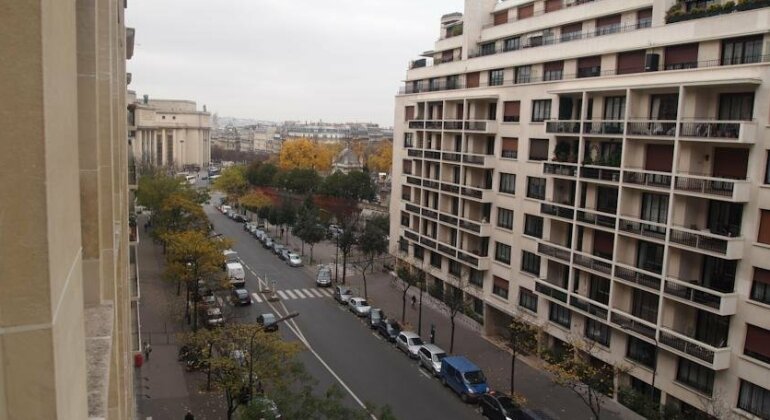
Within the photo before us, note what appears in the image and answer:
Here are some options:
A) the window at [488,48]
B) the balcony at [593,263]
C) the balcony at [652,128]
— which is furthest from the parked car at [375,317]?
the balcony at [652,128]

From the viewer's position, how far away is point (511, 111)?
124ft

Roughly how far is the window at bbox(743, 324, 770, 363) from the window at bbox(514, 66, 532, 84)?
1924cm

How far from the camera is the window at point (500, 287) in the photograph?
1508 inches

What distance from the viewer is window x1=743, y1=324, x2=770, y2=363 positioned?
901 inches

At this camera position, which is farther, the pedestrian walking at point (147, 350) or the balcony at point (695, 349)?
the pedestrian walking at point (147, 350)

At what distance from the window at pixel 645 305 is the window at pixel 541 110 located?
11.3 meters

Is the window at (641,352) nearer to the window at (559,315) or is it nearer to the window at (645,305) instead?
the window at (645,305)

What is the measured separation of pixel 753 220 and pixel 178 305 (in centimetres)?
3524

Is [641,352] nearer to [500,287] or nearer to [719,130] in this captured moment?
[719,130]

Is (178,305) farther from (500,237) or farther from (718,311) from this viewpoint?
(718,311)

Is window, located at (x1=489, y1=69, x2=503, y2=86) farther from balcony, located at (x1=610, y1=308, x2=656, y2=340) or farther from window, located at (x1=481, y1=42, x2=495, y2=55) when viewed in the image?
balcony, located at (x1=610, y1=308, x2=656, y2=340)

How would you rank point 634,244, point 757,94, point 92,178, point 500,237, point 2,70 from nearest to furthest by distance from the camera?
point 2,70 < point 92,178 < point 757,94 < point 634,244 < point 500,237

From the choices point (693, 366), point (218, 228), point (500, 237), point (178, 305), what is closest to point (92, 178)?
point (693, 366)

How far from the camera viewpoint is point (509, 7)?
42562 millimetres
